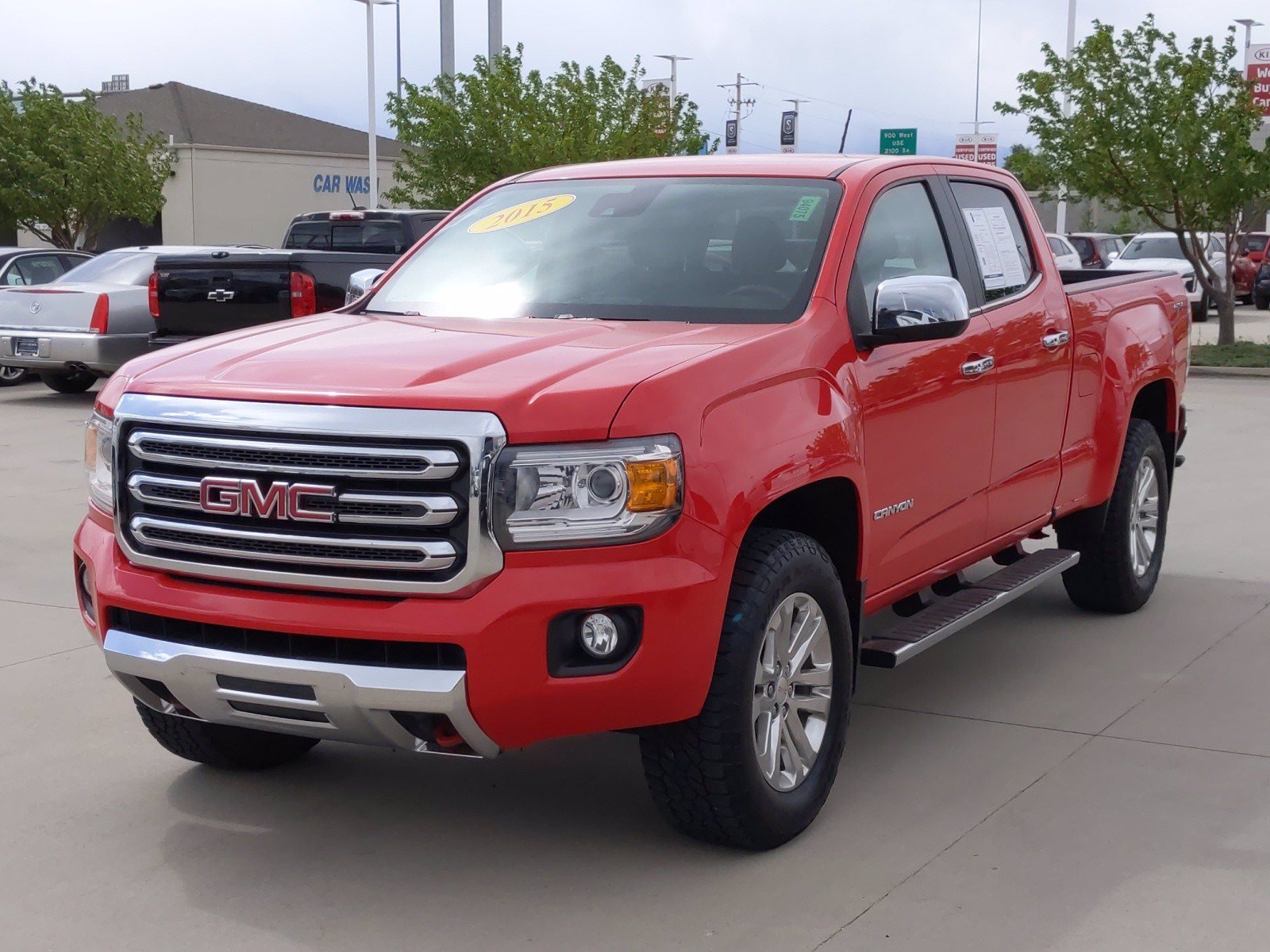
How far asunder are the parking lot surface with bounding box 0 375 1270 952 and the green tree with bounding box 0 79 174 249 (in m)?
31.6

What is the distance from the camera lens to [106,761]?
524cm

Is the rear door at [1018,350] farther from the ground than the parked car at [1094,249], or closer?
farther from the ground

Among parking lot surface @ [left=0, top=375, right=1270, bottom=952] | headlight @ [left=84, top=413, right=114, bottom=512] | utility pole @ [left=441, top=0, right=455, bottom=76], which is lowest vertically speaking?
parking lot surface @ [left=0, top=375, right=1270, bottom=952]

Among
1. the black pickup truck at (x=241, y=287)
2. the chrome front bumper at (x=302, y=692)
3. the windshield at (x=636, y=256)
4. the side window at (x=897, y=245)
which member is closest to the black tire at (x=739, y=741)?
the chrome front bumper at (x=302, y=692)

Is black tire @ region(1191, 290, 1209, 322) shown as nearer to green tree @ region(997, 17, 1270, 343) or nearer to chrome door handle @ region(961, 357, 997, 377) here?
green tree @ region(997, 17, 1270, 343)

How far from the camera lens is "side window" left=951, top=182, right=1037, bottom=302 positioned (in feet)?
19.4

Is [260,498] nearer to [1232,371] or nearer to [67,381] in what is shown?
[67,381]

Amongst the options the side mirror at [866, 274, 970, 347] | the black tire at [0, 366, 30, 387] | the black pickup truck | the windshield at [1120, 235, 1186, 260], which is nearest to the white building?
the windshield at [1120, 235, 1186, 260]

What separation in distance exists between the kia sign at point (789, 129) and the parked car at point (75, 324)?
105 ft

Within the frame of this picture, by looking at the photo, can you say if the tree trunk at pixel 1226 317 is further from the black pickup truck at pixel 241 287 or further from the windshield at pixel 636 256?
the windshield at pixel 636 256

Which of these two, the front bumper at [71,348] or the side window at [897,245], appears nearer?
the side window at [897,245]

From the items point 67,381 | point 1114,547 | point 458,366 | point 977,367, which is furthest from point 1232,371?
point 458,366

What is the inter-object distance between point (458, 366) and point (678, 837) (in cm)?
147

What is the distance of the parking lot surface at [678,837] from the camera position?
3.94 metres
